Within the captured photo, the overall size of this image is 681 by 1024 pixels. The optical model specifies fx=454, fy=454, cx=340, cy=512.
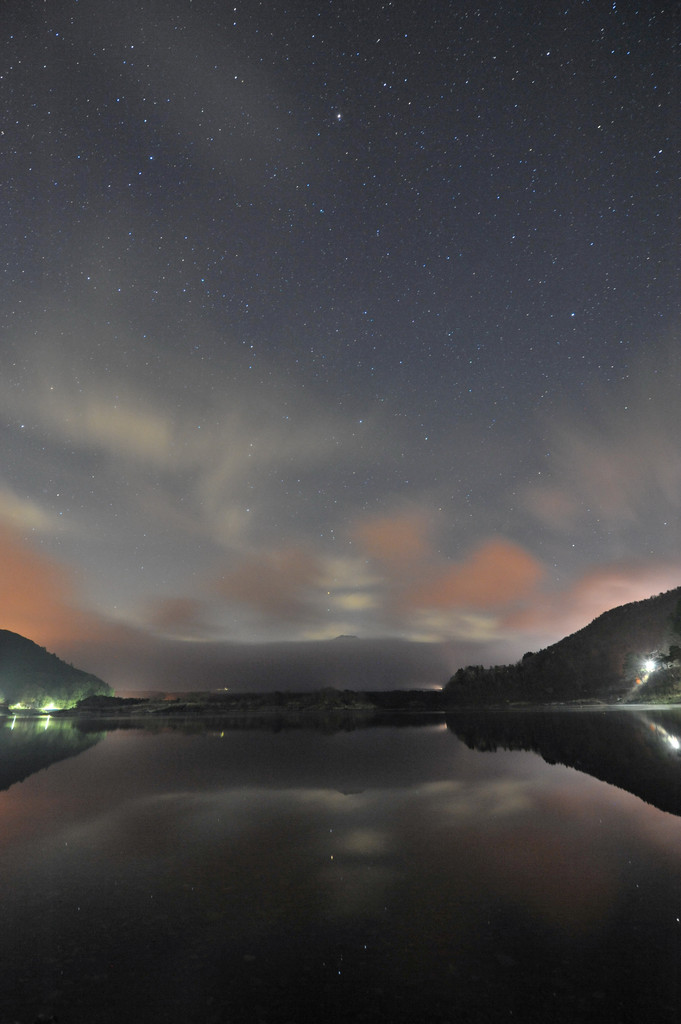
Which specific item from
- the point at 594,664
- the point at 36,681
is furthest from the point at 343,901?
the point at 594,664

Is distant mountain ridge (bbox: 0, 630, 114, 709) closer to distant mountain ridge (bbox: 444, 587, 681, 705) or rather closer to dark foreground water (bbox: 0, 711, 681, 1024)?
distant mountain ridge (bbox: 444, 587, 681, 705)

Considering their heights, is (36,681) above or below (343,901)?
below

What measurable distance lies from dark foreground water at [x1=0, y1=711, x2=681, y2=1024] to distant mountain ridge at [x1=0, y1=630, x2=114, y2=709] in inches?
3834

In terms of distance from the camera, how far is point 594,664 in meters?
136

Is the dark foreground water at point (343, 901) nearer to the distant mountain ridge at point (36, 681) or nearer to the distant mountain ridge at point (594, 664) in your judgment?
the distant mountain ridge at point (594, 664)

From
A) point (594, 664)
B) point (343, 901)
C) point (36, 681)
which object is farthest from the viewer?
point (594, 664)

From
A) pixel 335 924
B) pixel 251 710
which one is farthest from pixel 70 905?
pixel 251 710

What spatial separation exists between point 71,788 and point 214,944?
1626 centimetres

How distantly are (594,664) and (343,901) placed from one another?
15270 cm

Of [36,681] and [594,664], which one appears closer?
[36,681]

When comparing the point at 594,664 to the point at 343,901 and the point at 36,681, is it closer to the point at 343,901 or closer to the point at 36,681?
the point at 343,901

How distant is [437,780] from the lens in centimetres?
2041

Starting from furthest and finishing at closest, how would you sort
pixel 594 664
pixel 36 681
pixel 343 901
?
pixel 594 664
pixel 36 681
pixel 343 901

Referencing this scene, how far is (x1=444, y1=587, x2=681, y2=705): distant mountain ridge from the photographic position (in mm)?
93500
